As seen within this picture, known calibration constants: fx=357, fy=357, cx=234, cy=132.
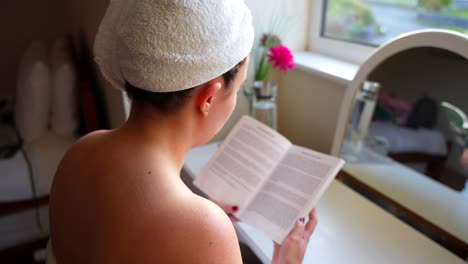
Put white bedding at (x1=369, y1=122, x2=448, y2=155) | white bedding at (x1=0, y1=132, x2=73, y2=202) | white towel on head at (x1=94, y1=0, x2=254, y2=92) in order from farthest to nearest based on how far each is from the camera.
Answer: white bedding at (x1=0, y1=132, x2=73, y2=202) < white bedding at (x1=369, y1=122, x2=448, y2=155) < white towel on head at (x1=94, y1=0, x2=254, y2=92)

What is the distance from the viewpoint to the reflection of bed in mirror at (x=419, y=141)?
2.45 feet

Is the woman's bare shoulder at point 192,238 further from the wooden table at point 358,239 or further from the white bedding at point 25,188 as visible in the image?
the white bedding at point 25,188

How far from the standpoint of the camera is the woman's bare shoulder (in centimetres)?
46

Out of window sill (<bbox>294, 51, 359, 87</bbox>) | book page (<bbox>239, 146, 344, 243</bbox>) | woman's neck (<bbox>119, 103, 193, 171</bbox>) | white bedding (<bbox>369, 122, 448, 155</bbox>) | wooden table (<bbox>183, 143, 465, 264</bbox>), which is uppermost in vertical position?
woman's neck (<bbox>119, 103, 193, 171</bbox>)

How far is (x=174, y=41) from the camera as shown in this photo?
459 millimetres

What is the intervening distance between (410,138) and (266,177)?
1.18 ft

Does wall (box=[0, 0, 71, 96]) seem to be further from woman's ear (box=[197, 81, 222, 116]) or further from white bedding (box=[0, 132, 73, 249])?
woman's ear (box=[197, 81, 222, 116])

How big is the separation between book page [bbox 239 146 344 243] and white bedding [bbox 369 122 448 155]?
230 millimetres

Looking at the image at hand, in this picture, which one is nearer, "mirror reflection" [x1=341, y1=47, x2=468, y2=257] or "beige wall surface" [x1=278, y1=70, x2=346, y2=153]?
"mirror reflection" [x1=341, y1=47, x2=468, y2=257]

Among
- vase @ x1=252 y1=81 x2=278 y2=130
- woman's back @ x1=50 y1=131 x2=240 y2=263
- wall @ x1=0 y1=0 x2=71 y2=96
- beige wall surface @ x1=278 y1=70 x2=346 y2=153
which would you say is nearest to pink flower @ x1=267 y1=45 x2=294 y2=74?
vase @ x1=252 y1=81 x2=278 y2=130

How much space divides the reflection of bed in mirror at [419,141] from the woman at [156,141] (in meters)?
0.47

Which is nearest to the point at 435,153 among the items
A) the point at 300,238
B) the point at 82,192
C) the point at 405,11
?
the point at 300,238

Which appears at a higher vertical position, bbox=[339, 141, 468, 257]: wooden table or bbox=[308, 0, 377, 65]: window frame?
bbox=[308, 0, 377, 65]: window frame

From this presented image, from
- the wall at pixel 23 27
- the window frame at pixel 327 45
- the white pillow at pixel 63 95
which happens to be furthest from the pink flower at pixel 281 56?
the wall at pixel 23 27
